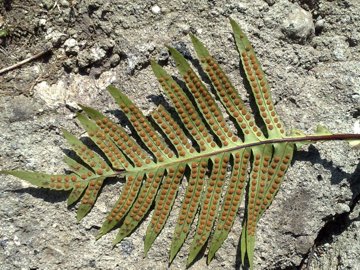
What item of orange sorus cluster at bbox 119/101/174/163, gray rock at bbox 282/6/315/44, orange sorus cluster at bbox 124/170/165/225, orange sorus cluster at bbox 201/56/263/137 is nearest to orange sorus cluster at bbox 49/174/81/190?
orange sorus cluster at bbox 124/170/165/225

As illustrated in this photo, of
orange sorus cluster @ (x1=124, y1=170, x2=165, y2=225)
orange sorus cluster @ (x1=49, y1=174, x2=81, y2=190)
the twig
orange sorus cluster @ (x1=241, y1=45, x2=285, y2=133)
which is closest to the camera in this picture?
orange sorus cluster @ (x1=49, y1=174, x2=81, y2=190)

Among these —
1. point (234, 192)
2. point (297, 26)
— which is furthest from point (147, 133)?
point (297, 26)

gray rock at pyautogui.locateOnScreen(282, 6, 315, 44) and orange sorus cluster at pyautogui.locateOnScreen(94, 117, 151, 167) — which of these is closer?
orange sorus cluster at pyautogui.locateOnScreen(94, 117, 151, 167)

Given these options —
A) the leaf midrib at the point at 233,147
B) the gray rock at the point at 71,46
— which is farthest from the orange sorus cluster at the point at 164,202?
the gray rock at the point at 71,46

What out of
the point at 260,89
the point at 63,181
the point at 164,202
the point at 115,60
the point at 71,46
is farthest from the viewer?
the point at 71,46

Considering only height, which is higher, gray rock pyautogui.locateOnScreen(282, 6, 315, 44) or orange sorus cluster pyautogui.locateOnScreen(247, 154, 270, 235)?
gray rock pyautogui.locateOnScreen(282, 6, 315, 44)

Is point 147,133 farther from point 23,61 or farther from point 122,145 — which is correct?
point 23,61

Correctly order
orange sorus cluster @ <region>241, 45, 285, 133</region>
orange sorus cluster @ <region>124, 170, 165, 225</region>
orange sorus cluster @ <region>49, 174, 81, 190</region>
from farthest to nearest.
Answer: orange sorus cluster @ <region>241, 45, 285, 133</region>, orange sorus cluster @ <region>124, 170, 165, 225</region>, orange sorus cluster @ <region>49, 174, 81, 190</region>

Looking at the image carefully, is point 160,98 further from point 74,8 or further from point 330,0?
point 330,0

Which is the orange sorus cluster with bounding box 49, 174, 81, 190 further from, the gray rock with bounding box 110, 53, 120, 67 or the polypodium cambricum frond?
the gray rock with bounding box 110, 53, 120, 67
